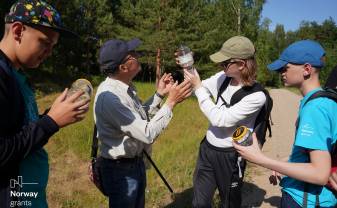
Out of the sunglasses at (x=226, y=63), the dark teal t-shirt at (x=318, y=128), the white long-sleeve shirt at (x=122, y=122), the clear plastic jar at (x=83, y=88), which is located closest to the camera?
the dark teal t-shirt at (x=318, y=128)

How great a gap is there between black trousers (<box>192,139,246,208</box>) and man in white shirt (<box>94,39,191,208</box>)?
0.68 m

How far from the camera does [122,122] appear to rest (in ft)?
8.76

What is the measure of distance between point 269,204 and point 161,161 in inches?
91.6

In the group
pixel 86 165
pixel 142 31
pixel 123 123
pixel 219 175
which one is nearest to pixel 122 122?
A: pixel 123 123

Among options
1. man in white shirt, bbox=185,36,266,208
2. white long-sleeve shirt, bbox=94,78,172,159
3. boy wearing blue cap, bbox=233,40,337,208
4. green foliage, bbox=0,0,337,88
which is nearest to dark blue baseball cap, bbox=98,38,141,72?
white long-sleeve shirt, bbox=94,78,172,159

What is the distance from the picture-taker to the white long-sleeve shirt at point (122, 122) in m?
2.66

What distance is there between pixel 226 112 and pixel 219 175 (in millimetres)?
661

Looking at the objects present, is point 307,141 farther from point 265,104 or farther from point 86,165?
point 86,165

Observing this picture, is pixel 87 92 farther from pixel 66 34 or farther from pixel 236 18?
pixel 236 18

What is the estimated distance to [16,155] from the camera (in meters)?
1.76

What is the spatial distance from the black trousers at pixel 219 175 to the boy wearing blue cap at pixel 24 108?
171 cm

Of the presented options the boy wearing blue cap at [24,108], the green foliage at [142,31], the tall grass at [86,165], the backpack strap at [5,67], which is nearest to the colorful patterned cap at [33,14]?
the boy wearing blue cap at [24,108]

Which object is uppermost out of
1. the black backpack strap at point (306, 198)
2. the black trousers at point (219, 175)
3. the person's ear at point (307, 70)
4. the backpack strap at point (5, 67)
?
the person's ear at point (307, 70)

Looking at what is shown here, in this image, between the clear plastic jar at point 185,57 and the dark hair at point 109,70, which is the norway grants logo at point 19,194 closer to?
the dark hair at point 109,70
